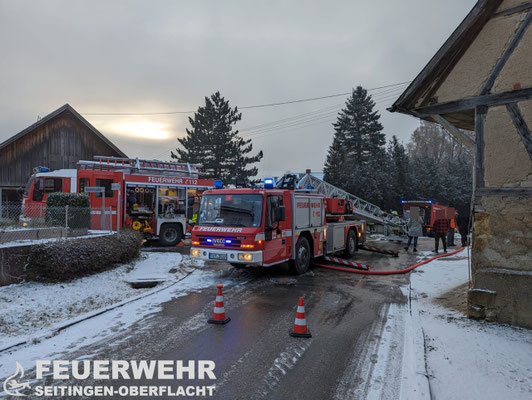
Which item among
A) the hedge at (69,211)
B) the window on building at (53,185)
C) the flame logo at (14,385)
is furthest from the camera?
the window on building at (53,185)

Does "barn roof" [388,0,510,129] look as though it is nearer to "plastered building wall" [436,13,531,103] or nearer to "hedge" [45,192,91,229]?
"plastered building wall" [436,13,531,103]

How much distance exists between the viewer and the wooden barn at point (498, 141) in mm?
5586

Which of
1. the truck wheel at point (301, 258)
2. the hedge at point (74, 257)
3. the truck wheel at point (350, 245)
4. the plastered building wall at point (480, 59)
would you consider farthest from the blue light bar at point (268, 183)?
the truck wheel at point (350, 245)

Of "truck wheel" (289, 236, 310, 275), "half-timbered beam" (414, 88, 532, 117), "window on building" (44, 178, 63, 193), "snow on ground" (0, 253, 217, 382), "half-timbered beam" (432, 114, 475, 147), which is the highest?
"half-timbered beam" (414, 88, 532, 117)

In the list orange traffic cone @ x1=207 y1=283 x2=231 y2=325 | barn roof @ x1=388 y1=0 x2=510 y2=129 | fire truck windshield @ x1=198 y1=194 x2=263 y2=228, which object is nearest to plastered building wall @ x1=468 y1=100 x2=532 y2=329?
barn roof @ x1=388 y1=0 x2=510 y2=129

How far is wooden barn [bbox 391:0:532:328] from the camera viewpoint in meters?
5.59

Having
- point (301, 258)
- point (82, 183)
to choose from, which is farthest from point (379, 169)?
point (82, 183)

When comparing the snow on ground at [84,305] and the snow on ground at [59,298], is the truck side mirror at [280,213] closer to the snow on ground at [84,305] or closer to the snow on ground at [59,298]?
the snow on ground at [84,305]

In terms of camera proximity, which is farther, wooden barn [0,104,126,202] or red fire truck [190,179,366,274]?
wooden barn [0,104,126,202]

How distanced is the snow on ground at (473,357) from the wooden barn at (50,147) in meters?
25.4

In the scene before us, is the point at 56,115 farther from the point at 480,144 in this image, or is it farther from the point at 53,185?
the point at 480,144

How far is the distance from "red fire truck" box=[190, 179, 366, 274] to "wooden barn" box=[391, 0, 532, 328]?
446 cm

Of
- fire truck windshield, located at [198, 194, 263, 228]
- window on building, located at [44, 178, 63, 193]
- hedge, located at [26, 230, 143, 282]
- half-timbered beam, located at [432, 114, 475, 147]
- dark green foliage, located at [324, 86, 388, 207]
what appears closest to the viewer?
half-timbered beam, located at [432, 114, 475, 147]

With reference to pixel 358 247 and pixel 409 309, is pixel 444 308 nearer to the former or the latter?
pixel 409 309
